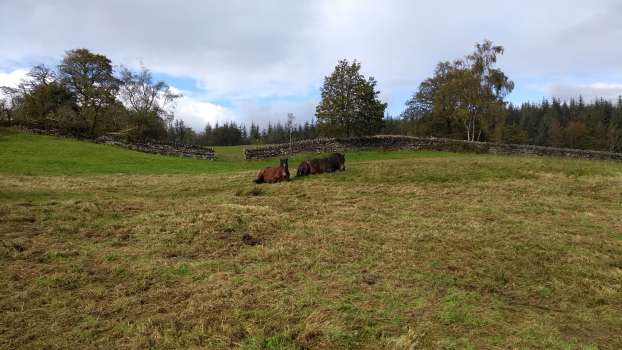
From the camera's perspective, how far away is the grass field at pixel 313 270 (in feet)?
11.4

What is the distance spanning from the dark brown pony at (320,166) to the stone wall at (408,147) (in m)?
10.7

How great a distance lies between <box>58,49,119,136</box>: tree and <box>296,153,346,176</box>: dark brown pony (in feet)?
80.6

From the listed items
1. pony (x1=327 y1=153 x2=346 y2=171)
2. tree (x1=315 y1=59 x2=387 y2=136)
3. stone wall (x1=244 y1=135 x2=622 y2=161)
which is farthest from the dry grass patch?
tree (x1=315 y1=59 x2=387 y2=136)

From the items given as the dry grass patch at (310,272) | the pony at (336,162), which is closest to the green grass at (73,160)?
the pony at (336,162)

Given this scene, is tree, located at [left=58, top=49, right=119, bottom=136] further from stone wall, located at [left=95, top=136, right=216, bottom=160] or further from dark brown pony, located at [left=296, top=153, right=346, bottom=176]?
dark brown pony, located at [left=296, top=153, right=346, bottom=176]

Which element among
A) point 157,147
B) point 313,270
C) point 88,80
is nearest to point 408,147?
point 157,147

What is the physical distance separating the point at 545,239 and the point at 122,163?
1855 centimetres

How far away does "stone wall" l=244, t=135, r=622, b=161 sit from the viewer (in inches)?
953

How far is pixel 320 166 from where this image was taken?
557 inches

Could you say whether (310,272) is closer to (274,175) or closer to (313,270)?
(313,270)

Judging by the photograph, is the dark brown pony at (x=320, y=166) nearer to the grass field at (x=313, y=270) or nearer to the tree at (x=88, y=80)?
the grass field at (x=313, y=270)

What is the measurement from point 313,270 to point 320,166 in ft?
30.5

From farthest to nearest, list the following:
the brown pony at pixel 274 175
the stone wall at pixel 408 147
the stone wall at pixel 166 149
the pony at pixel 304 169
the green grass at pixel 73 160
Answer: the stone wall at pixel 166 149, the stone wall at pixel 408 147, the green grass at pixel 73 160, the pony at pixel 304 169, the brown pony at pixel 274 175

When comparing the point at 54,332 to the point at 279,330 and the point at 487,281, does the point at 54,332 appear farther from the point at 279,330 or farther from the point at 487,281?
the point at 487,281
